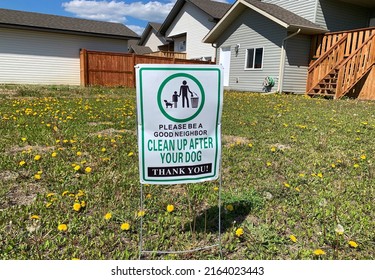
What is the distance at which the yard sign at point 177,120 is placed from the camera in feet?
6.11

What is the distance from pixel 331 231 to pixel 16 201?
2.71 metres

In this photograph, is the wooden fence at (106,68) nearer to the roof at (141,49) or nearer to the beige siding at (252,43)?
the beige siding at (252,43)

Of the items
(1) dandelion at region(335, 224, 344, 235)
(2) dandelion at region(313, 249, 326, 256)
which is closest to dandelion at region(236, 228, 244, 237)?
(2) dandelion at region(313, 249, 326, 256)

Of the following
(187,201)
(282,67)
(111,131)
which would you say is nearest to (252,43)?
(282,67)

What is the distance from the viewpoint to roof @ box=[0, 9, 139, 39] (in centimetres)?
1786

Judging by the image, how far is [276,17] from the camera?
14.5 m

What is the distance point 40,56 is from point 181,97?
19619mm

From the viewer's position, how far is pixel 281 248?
226cm

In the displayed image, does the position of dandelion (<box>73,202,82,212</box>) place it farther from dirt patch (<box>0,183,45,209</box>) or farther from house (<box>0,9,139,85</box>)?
house (<box>0,9,139,85</box>)

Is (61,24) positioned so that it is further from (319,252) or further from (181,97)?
(319,252)

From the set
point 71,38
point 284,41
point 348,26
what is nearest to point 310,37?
point 284,41

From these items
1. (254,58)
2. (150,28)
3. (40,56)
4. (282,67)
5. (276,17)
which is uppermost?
(150,28)

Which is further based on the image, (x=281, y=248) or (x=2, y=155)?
(x=2, y=155)
